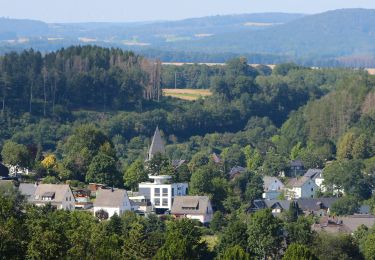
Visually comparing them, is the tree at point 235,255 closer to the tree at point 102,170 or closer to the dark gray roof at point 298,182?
the tree at point 102,170

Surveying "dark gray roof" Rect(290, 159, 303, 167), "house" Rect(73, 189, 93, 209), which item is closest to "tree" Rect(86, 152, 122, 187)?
"house" Rect(73, 189, 93, 209)

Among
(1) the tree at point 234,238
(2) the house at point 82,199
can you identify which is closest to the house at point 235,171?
(2) the house at point 82,199

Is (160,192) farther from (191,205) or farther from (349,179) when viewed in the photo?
(349,179)

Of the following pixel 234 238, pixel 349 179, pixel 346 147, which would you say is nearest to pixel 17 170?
pixel 349 179

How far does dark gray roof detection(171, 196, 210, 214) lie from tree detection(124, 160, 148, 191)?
3.97 m

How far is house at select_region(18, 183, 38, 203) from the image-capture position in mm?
54688

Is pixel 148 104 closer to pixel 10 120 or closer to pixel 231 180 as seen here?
pixel 10 120

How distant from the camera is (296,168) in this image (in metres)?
73.6

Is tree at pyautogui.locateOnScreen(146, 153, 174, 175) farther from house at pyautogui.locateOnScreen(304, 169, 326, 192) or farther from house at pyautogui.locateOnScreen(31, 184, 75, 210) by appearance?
house at pyautogui.locateOnScreen(304, 169, 326, 192)

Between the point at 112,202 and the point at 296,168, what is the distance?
2130cm

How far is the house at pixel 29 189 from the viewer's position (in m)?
54.7

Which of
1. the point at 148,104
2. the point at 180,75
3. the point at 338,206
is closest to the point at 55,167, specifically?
the point at 338,206

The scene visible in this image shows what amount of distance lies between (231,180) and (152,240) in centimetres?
1907

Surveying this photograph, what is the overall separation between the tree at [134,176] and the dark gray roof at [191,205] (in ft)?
13.0
